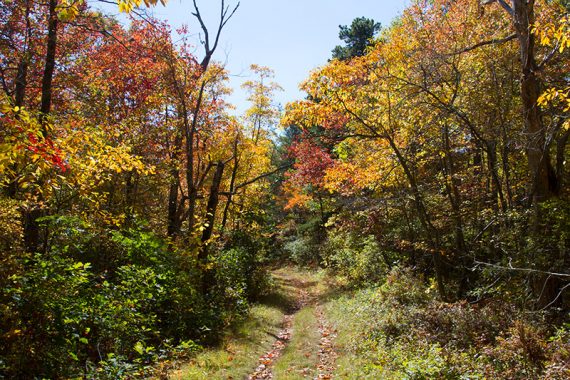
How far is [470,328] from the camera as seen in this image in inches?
288

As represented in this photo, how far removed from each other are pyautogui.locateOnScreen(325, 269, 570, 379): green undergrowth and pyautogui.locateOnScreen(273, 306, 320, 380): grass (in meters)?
Result: 0.65

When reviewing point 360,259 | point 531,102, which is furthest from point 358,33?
point 531,102

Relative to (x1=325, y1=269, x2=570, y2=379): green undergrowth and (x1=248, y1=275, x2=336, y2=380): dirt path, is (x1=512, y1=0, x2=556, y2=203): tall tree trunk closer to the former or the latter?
(x1=325, y1=269, x2=570, y2=379): green undergrowth

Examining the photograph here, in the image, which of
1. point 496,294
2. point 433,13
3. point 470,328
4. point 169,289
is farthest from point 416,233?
point 169,289

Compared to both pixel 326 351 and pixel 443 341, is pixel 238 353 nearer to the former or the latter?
pixel 326 351

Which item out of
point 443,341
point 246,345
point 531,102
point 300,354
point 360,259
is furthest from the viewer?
point 360,259

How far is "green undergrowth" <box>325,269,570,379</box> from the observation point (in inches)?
221

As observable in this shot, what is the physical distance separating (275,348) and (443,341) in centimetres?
429

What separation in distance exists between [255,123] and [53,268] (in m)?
16.8

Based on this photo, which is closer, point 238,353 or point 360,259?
point 238,353

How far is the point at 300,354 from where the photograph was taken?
918 centimetres

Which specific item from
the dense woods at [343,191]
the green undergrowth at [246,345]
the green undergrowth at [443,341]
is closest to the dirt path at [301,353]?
the green undergrowth at [246,345]

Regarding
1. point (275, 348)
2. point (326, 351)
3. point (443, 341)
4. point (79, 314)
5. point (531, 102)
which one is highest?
point (531, 102)

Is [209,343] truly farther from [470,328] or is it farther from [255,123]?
[255,123]
